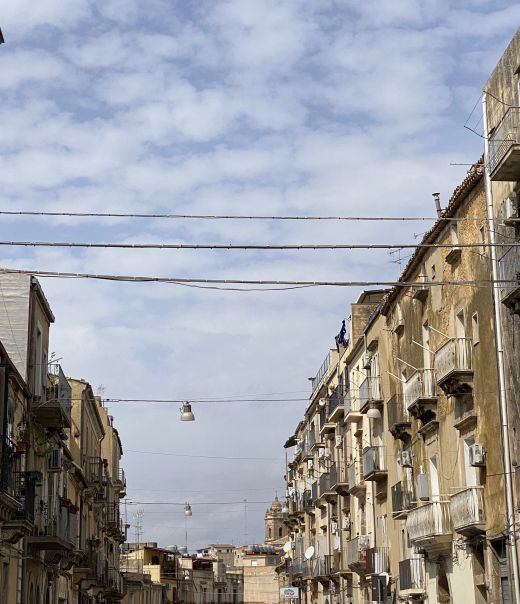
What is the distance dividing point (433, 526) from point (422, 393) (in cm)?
373

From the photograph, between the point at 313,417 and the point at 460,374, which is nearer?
the point at 460,374

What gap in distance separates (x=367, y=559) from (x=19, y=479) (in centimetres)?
1613

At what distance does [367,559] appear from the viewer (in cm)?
3906

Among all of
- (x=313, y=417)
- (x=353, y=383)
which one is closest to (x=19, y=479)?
(x=353, y=383)

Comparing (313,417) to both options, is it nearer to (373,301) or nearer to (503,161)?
(373,301)

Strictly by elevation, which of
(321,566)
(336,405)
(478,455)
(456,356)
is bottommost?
(321,566)

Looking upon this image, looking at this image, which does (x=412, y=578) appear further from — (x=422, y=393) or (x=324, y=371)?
(x=324, y=371)

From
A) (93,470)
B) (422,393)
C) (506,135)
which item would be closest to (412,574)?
(422,393)

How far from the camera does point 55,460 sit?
35750mm

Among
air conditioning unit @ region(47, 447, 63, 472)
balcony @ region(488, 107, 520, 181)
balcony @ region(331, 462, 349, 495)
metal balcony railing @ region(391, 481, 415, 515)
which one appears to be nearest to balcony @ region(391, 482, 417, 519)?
metal balcony railing @ region(391, 481, 415, 515)

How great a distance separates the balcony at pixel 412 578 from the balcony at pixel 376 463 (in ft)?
14.8

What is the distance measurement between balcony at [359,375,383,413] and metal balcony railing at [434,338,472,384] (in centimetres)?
1158

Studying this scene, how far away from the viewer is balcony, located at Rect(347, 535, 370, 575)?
4059 cm

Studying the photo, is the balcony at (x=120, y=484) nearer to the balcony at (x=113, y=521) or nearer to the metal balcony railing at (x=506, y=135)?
the balcony at (x=113, y=521)
